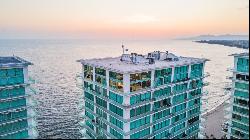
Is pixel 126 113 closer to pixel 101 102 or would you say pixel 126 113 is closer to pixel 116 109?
pixel 116 109

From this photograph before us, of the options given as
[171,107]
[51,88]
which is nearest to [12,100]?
[171,107]

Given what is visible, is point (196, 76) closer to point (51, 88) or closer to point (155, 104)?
point (155, 104)

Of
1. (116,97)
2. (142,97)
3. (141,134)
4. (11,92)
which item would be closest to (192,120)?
(141,134)

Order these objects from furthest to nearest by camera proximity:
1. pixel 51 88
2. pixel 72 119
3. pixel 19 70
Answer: pixel 51 88 → pixel 72 119 → pixel 19 70

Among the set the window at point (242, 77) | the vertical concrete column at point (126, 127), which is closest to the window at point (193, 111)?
the window at point (242, 77)

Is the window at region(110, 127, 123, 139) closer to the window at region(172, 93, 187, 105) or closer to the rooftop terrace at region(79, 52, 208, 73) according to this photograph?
the rooftop terrace at region(79, 52, 208, 73)

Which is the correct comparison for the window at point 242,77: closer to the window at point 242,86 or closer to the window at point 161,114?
the window at point 242,86
